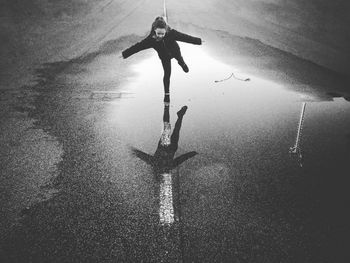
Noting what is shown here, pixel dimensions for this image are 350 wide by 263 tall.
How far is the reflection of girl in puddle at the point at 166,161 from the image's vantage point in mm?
4203

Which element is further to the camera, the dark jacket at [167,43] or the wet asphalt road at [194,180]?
the dark jacket at [167,43]

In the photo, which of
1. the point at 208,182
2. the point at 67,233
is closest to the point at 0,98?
the point at 67,233

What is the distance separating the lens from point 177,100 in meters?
7.31

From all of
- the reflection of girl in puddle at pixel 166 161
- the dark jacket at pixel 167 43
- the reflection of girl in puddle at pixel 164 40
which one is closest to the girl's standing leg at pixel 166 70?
the reflection of girl in puddle at pixel 164 40

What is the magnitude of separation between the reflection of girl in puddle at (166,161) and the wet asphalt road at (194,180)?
0.08 meters

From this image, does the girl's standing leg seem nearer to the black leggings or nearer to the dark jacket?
the black leggings

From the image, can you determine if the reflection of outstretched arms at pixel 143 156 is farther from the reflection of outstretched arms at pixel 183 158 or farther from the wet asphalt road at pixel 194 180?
the reflection of outstretched arms at pixel 183 158

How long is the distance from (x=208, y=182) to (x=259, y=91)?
3.93m

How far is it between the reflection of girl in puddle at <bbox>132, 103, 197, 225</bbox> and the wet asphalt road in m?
0.08

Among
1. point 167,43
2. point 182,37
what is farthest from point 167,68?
point 182,37

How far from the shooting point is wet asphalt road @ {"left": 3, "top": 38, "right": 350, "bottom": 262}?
12.1 ft

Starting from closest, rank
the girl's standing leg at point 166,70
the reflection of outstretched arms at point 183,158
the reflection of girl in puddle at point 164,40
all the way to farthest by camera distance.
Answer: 1. the reflection of outstretched arms at point 183,158
2. the reflection of girl in puddle at point 164,40
3. the girl's standing leg at point 166,70

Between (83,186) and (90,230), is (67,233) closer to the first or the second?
(90,230)

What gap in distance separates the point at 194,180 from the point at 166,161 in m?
0.69
